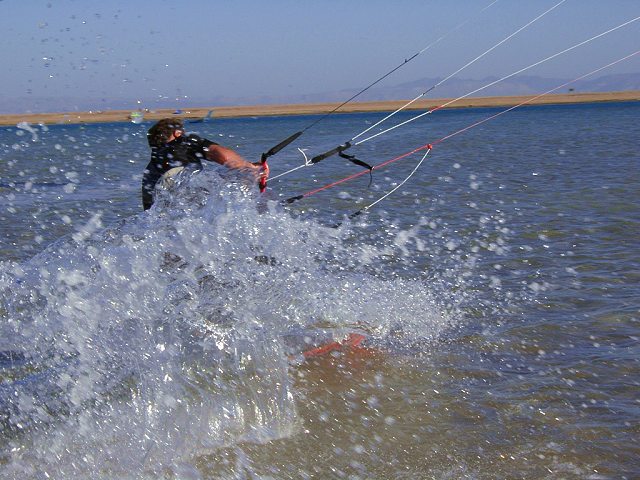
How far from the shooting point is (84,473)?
4.12m

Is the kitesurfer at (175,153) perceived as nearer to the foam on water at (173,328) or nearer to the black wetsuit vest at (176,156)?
the black wetsuit vest at (176,156)

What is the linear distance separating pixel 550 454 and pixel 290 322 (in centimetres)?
249

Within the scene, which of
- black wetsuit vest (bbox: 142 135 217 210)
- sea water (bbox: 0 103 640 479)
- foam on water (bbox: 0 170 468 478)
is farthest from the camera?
black wetsuit vest (bbox: 142 135 217 210)

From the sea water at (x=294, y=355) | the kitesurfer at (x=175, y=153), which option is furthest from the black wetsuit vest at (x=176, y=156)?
the sea water at (x=294, y=355)

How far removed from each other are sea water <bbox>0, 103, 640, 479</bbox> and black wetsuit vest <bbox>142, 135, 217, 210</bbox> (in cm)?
13

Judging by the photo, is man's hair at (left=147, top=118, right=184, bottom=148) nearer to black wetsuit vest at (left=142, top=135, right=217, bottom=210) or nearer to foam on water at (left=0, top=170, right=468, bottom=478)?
black wetsuit vest at (left=142, top=135, right=217, bottom=210)

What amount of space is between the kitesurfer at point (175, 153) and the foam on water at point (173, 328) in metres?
0.14

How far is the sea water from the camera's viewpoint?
4.27m

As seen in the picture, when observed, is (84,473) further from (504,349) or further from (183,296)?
(504,349)

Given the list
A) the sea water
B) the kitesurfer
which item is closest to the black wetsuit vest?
the kitesurfer

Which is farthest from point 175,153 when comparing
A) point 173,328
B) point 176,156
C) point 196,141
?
point 173,328

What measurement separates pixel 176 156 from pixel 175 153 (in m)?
0.02

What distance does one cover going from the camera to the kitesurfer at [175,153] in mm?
5871

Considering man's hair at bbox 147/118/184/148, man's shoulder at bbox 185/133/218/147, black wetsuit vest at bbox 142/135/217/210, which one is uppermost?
man's hair at bbox 147/118/184/148
